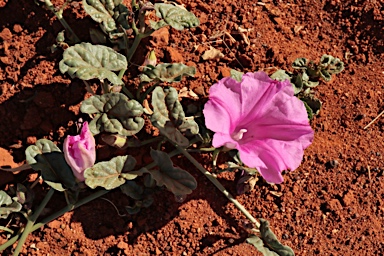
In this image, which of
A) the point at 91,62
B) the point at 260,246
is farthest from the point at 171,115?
the point at 260,246

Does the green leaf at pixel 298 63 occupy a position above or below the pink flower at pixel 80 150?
above

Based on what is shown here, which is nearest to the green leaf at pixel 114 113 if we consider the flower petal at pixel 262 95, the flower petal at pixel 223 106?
the flower petal at pixel 223 106

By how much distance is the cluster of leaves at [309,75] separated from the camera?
2.82 m

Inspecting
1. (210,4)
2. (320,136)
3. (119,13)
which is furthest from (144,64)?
(320,136)

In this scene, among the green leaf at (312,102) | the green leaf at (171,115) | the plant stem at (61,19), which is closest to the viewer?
the green leaf at (171,115)

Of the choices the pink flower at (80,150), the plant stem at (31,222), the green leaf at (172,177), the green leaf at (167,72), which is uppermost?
the green leaf at (167,72)

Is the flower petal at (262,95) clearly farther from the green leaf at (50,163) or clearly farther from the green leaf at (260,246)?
the green leaf at (50,163)

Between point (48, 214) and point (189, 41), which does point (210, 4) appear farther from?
point (48, 214)

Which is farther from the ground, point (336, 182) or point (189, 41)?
point (189, 41)

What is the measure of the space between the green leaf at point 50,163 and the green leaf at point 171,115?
0.50 meters

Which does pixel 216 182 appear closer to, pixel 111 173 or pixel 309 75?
pixel 111 173

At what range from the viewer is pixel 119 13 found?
2635 mm

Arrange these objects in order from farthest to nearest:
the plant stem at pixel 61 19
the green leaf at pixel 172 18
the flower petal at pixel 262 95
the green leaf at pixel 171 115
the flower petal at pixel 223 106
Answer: the plant stem at pixel 61 19
the green leaf at pixel 172 18
the green leaf at pixel 171 115
the flower petal at pixel 262 95
the flower petal at pixel 223 106

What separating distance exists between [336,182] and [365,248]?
39 centimetres
